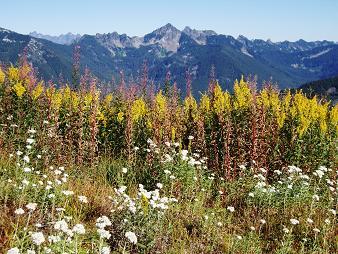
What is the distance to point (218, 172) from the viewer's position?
10.5m

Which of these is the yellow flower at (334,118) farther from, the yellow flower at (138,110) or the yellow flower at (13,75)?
the yellow flower at (13,75)

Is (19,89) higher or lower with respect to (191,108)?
lower

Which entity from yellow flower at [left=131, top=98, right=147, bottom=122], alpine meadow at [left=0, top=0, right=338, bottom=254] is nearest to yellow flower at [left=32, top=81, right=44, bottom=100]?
alpine meadow at [left=0, top=0, right=338, bottom=254]

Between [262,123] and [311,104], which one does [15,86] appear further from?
[311,104]

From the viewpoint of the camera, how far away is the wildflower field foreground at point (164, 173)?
6.01 metres

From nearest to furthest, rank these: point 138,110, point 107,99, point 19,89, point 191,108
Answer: point 19,89
point 138,110
point 191,108
point 107,99

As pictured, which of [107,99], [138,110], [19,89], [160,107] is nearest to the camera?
[19,89]

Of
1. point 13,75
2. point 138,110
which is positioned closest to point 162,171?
point 138,110

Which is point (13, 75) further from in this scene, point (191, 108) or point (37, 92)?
point (191, 108)

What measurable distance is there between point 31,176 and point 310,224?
17.3 feet

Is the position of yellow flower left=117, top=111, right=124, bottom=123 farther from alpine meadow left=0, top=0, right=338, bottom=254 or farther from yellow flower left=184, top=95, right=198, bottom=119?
yellow flower left=184, top=95, right=198, bottom=119

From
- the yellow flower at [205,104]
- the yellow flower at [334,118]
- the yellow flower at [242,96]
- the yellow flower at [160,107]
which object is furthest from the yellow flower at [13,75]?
the yellow flower at [334,118]

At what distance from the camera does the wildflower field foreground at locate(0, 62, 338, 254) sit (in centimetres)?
601

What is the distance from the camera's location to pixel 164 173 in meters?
8.90
